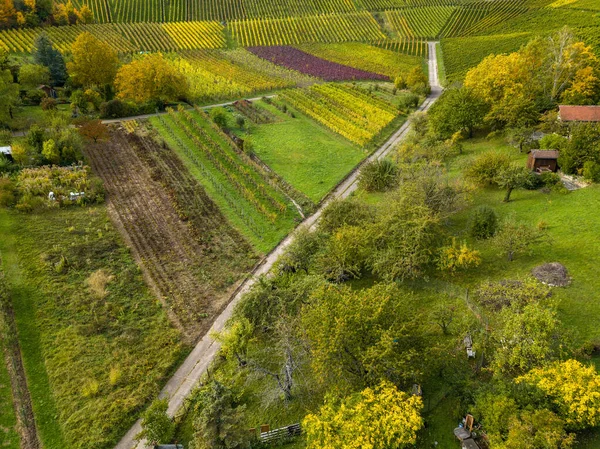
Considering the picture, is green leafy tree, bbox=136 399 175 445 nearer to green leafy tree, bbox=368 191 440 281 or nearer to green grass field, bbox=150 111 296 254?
green leafy tree, bbox=368 191 440 281

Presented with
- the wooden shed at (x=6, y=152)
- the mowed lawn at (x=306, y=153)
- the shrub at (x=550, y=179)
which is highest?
the shrub at (x=550, y=179)

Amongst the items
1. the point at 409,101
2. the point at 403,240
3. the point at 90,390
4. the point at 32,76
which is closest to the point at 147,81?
the point at 32,76

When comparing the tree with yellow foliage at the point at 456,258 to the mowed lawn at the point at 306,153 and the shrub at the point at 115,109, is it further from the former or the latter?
the shrub at the point at 115,109

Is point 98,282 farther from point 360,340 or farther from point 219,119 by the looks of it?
point 219,119

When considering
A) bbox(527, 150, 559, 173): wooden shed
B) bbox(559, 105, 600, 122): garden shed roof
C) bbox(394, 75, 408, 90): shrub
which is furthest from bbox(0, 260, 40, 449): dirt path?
bbox(394, 75, 408, 90): shrub

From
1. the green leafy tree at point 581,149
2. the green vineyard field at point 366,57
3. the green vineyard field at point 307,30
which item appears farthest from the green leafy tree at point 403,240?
the green vineyard field at point 307,30

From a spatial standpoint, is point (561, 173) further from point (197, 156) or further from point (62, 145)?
point (62, 145)
